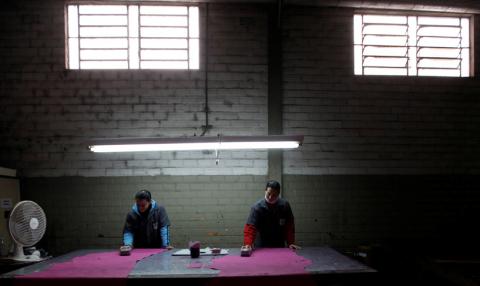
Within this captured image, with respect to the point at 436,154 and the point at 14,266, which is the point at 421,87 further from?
the point at 14,266

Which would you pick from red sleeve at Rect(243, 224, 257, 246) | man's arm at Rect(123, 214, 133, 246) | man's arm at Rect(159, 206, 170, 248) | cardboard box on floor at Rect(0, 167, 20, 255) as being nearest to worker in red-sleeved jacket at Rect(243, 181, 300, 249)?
red sleeve at Rect(243, 224, 257, 246)

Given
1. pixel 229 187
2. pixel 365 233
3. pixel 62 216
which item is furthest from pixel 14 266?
pixel 365 233

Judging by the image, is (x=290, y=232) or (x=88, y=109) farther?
(x=88, y=109)

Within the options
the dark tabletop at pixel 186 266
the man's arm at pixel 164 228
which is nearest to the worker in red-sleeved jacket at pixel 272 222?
the dark tabletop at pixel 186 266

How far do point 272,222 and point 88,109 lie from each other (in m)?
3.24

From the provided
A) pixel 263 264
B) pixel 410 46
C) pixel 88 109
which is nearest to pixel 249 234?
pixel 263 264

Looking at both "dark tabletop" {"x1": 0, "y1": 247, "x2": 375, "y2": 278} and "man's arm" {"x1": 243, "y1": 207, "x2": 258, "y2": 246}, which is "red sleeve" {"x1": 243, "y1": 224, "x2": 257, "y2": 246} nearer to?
"man's arm" {"x1": 243, "y1": 207, "x2": 258, "y2": 246}

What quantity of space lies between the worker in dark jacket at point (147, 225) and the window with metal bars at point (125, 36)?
85.7 inches

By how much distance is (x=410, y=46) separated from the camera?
262 inches

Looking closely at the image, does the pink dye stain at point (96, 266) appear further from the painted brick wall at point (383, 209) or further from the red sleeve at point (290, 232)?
the painted brick wall at point (383, 209)

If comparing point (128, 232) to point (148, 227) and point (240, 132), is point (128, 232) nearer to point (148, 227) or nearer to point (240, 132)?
point (148, 227)

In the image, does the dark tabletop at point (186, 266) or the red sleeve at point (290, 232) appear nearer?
the dark tabletop at point (186, 266)

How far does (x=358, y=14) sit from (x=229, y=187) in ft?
11.2

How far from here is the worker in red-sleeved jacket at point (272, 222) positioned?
213 inches
